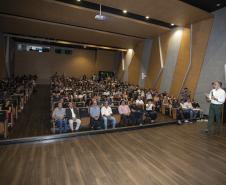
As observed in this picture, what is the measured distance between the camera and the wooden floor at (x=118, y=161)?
2.95m

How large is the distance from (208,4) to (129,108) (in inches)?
201

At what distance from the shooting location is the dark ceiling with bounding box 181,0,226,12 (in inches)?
277

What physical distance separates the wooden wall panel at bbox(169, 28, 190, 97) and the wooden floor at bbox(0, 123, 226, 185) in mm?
4773

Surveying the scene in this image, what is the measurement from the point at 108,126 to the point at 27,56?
1318 centimetres

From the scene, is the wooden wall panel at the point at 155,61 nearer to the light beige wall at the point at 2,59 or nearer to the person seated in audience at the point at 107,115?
the person seated in audience at the point at 107,115

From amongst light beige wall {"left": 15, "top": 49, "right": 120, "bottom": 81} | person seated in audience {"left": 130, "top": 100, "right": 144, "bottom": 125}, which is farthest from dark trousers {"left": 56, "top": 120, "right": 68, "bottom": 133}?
light beige wall {"left": 15, "top": 49, "right": 120, "bottom": 81}

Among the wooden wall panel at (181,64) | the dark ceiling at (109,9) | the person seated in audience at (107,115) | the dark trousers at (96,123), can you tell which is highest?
the dark ceiling at (109,9)

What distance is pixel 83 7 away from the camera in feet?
24.1

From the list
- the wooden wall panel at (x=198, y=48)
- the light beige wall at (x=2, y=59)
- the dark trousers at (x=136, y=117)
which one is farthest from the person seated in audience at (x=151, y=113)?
the light beige wall at (x=2, y=59)

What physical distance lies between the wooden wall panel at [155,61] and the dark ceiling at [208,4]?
289cm


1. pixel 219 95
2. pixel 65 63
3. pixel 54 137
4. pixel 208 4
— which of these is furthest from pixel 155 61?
pixel 65 63

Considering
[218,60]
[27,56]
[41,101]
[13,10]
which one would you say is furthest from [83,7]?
[27,56]

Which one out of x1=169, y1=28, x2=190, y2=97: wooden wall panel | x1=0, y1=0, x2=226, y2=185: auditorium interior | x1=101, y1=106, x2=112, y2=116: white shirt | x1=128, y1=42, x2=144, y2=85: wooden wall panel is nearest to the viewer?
x1=0, y1=0, x2=226, y2=185: auditorium interior

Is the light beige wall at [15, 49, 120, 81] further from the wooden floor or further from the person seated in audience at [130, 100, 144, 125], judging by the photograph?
the wooden floor
